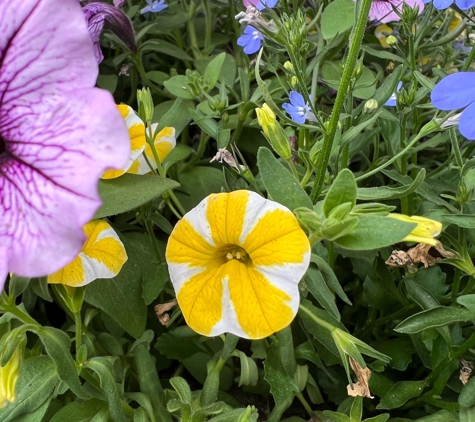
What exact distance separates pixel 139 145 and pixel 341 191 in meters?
0.27

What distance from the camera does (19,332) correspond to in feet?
1.91

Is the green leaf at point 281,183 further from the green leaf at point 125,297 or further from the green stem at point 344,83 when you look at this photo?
the green leaf at point 125,297

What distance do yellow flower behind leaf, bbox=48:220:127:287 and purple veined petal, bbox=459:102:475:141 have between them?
43 cm

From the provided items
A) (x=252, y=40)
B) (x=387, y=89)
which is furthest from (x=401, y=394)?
(x=252, y=40)

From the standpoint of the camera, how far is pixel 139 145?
0.69 m

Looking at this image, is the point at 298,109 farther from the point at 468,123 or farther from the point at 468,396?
the point at 468,396

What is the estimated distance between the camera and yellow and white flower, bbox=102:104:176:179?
A: 0.68 meters

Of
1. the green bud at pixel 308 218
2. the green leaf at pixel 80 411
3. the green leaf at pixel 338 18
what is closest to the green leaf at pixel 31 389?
the green leaf at pixel 80 411

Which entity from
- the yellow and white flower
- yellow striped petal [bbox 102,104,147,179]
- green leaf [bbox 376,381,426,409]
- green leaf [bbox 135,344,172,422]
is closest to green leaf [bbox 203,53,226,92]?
the yellow and white flower

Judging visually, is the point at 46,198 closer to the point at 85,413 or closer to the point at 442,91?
the point at 85,413

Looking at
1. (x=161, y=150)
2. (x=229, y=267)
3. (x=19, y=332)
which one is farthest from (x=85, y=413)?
(x=161, y=150)

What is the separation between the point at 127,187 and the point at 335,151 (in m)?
0.29

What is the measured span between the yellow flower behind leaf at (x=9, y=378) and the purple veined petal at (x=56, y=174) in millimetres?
188

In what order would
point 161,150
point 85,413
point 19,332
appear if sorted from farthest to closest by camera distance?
point 161,150, point 85,413, point 19,332
